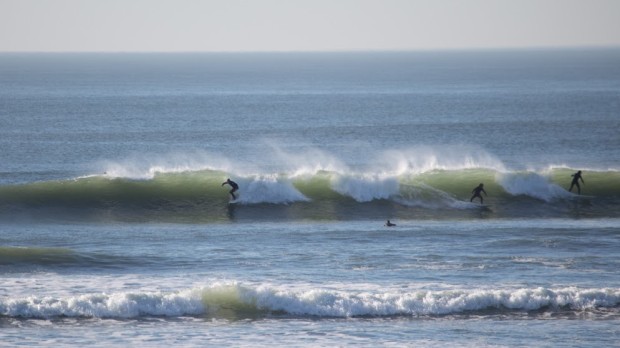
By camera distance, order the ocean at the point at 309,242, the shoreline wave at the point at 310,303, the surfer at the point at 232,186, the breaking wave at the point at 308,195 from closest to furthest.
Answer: the ocean at the point at 309,242
the shoreline wave at the point at 310,303
the breaking wave at the point at 308,195
the surfer at the point at 232,186

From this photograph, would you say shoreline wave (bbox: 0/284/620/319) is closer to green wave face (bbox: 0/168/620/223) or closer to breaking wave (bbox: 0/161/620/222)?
green wave face (bbox: 0/168/620/223)

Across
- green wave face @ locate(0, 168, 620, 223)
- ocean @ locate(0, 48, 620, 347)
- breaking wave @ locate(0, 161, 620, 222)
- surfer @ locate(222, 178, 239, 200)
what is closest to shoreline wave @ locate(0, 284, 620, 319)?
ocean @ locate(0, 48, 620, 347)

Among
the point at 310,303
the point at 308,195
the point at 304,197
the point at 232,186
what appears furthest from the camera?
the point at 308,195

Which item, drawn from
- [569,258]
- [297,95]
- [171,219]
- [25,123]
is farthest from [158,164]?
[297,95]

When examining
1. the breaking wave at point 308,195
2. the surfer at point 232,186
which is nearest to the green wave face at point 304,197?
the breaking wave at point 308,195

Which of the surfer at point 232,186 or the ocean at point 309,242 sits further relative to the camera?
the surfer at point 232,186

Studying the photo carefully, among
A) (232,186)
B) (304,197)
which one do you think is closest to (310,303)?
(232,186)

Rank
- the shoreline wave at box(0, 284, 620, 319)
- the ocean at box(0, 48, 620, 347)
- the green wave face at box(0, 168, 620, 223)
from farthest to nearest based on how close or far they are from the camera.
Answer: the green wave face at box(0, 168, 620, 223) → the shoreline wave at box(0, 284, 620, 319) → the ocean at box(0, 48, 620, 347)

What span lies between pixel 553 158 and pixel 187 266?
111 feet

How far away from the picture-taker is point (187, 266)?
24203 millimetres

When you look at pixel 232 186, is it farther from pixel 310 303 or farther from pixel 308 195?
pixel 310 303

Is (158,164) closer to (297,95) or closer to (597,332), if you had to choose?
(597,332)

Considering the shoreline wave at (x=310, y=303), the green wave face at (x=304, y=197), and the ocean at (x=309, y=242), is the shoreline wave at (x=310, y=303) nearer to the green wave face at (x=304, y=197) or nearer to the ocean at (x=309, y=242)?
the ocean at (x=309, y=242)

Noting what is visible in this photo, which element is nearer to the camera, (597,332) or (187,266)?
(597,332)
